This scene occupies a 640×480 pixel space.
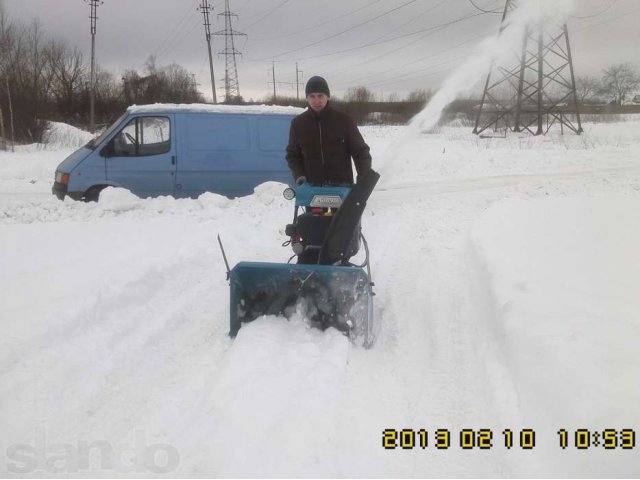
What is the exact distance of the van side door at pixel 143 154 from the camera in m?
9.16

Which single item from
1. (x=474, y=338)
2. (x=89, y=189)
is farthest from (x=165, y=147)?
(x=474, y=338)

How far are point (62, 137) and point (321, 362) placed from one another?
29.6 m

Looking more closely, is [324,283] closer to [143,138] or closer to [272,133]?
[272,133]

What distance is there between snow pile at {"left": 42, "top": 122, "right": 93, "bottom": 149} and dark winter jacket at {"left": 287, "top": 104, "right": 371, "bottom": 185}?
2564cm

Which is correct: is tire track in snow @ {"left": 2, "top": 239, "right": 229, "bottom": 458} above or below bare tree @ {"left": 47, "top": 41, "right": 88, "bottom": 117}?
below

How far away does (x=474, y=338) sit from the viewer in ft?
13.3

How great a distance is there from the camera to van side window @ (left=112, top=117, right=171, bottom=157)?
9.16 metres

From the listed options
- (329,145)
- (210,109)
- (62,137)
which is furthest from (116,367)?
(62,137)

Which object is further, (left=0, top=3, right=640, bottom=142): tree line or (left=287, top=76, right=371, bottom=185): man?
(left=0, top=3, right=640, bottom=142): tree line

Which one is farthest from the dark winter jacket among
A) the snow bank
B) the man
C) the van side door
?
the van side door

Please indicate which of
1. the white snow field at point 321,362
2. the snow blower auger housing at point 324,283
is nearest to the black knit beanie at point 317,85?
the snow blower auger housing at point 324,283

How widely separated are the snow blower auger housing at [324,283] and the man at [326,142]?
0.38 m

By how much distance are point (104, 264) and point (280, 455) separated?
3721 millimetres

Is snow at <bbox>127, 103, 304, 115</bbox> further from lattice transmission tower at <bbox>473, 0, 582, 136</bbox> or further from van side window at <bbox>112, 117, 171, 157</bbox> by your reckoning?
lattice transmission tower at <bbox>473, 0, 582, 136</bbox>
